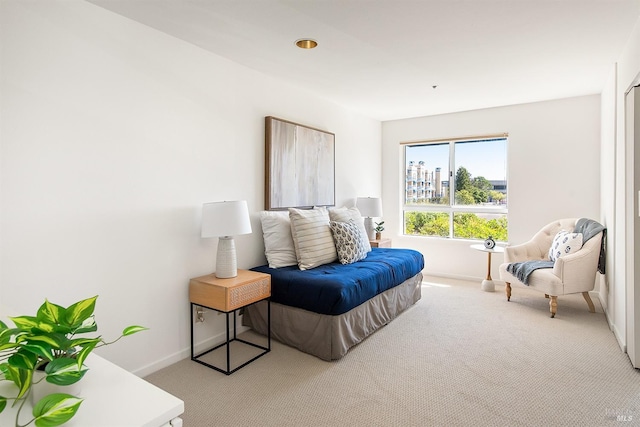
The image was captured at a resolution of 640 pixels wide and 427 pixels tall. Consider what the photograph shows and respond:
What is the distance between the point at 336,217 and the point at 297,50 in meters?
1.77

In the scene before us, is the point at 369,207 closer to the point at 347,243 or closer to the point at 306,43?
the point at 347,243

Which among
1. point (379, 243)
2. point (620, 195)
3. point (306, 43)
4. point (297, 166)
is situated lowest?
point (379, 243)

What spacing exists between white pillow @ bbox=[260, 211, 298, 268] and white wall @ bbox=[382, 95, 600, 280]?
2773 millimetres

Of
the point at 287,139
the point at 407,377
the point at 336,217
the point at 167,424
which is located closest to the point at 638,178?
the point at 407,377

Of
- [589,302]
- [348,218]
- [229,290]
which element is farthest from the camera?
[348,218]

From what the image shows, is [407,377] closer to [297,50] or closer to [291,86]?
[297,50]

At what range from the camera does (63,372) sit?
833mm

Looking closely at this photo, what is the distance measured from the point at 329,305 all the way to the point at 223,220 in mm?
998

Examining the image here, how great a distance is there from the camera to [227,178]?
10.2 ft

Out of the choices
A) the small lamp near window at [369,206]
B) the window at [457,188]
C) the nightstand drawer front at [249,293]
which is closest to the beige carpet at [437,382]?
the nightstand drawer front at [249,293]

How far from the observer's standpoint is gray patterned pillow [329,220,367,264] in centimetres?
347

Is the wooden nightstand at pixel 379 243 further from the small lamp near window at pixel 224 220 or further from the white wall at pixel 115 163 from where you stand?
the small lamp near window at pixel 224 220

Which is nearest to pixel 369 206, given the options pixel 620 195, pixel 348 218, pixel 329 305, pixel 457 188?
pixel 348 218

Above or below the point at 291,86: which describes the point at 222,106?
below
